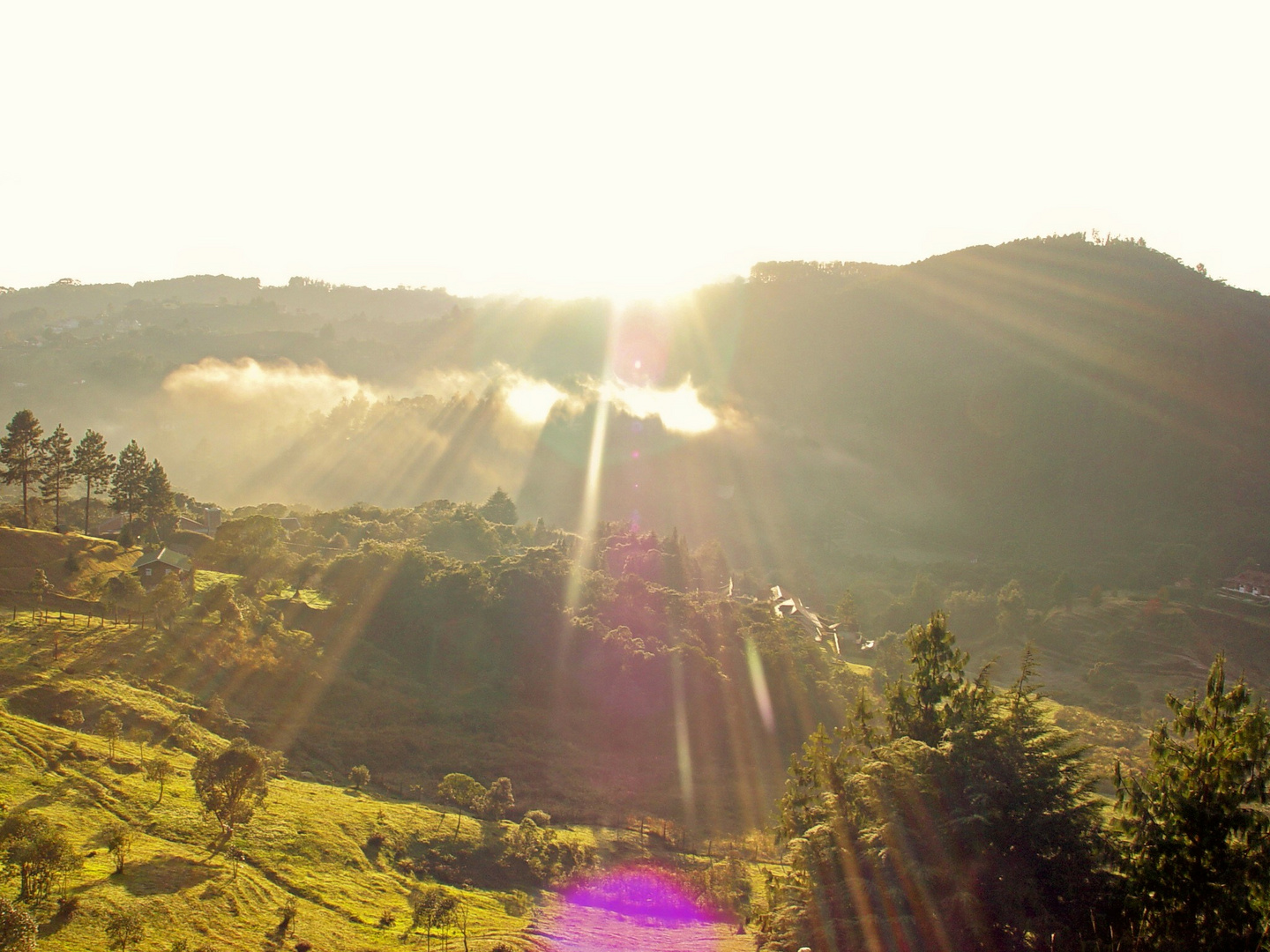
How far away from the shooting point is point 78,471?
55750mm

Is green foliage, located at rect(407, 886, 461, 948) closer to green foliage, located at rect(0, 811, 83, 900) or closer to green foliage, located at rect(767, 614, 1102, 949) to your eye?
green foliage, located at rect(0, 811, 83, 900)

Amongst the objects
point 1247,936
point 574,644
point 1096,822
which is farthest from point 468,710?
point 1247,936

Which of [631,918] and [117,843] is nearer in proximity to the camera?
[117,843]

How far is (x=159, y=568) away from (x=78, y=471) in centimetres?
1386

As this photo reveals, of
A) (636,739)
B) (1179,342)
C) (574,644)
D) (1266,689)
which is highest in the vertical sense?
(1179,342)

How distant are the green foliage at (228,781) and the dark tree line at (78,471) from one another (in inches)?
1536

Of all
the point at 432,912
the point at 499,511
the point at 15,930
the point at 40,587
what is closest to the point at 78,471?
the point at 40,587

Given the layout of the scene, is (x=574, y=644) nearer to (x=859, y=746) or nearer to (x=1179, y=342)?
(x=859, y=746)

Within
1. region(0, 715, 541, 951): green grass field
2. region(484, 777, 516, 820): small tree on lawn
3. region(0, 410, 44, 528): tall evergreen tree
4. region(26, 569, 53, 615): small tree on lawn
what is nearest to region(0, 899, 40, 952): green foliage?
region(0, 715, 541, 951): green grass field

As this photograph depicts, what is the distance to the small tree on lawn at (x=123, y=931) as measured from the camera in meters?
16.3

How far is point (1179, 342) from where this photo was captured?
586 ft

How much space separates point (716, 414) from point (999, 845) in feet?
570

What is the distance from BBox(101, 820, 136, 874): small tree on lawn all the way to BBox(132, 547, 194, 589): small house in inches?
1120

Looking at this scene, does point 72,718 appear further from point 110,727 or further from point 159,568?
point 159,568
